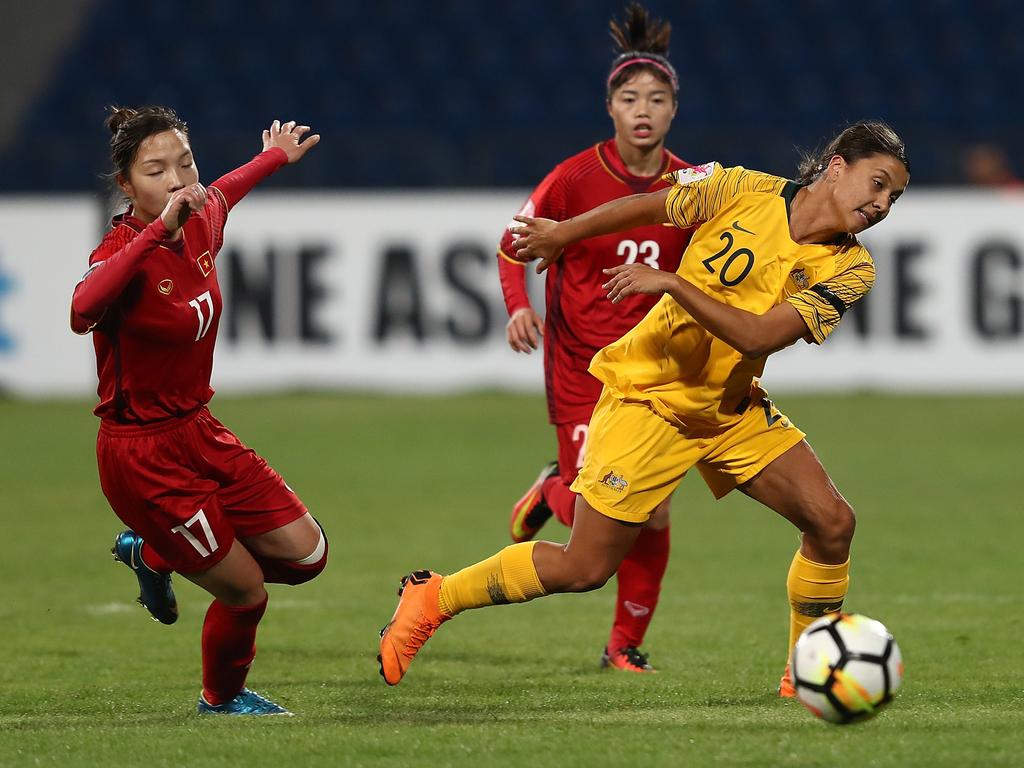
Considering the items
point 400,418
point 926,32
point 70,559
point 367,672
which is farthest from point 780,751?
point 926,32

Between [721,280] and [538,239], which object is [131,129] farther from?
[721,280]

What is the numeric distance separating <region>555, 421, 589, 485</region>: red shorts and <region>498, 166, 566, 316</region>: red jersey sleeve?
0.53 meters

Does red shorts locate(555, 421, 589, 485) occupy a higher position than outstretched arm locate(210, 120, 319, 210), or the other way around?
outstretched arm locate(210, 120, 319, 210)

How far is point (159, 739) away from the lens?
4.80m

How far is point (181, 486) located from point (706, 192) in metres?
1.95

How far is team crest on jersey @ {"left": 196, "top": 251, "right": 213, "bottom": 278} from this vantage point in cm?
527

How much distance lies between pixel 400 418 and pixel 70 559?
5880 millimetres

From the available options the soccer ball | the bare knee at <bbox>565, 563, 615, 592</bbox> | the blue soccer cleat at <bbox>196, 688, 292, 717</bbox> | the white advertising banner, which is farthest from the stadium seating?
the soccer ball

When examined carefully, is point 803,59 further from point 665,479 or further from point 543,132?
point 665,479

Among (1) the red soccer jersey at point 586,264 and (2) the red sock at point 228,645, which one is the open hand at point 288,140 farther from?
(2) the red sock at point 228,645

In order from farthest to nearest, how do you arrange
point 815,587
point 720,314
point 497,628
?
point 497,628 → point 815,587 → point 720,314

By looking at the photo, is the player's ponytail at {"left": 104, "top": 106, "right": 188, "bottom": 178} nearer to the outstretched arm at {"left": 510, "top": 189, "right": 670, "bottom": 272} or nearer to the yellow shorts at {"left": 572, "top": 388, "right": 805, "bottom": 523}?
the outstretched arm at {"left": 510, "top": 189, "right": 670, "bottom": 272}

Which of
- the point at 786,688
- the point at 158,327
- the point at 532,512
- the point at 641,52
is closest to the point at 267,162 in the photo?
the point at 158,327

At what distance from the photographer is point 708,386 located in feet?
17.5
